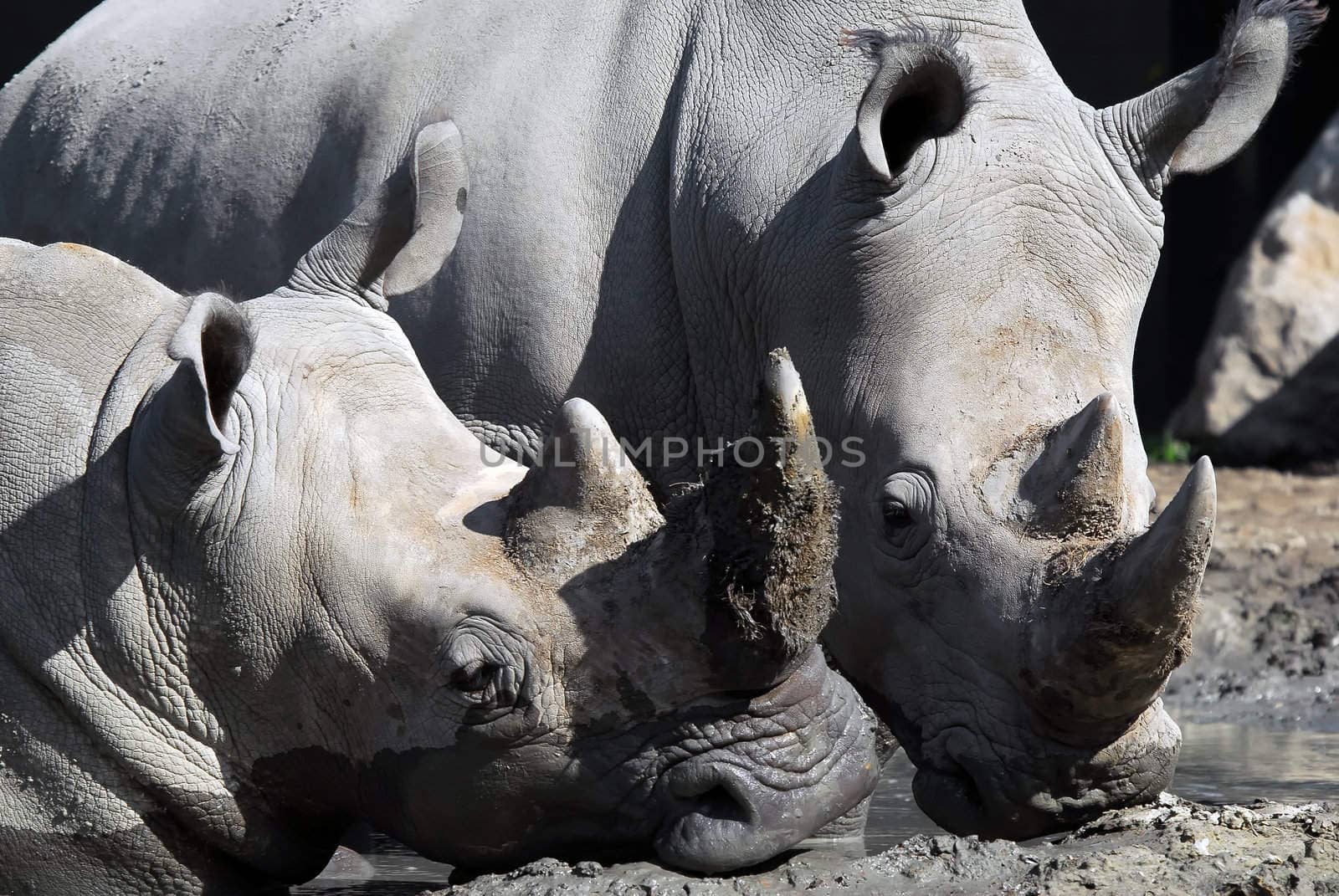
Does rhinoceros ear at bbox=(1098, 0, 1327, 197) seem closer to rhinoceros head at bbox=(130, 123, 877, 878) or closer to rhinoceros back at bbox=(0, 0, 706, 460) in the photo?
rhinoceros back at bbox=(0, 0, 706, 460)

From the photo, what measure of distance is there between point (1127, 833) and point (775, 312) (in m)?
1.69

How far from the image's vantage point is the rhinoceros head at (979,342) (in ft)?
13.6

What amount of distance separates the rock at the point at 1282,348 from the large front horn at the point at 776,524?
7696mm

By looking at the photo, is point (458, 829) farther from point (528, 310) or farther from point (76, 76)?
point (76, 76)

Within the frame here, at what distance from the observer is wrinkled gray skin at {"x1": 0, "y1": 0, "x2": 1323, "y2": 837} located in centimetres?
429

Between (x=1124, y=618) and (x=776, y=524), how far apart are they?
934 mm

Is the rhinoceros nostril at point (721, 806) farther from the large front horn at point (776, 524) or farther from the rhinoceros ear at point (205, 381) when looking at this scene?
the rhinoceros ear at point (205, 381)

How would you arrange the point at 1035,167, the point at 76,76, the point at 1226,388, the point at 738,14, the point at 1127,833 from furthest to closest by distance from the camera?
the point at 1226,388 → the point at 76,76 → the point at 738,14 → the point at 1035,167 → the point at 1127,833

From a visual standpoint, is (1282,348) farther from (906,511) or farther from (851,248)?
(906,511)

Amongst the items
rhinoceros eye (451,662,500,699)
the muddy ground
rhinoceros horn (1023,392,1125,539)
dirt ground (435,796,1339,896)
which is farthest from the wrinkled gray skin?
rhinoceros eye (451,662,500,699)

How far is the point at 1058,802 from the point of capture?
13.7 feet

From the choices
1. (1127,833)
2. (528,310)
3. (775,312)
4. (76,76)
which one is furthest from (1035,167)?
(76,76)

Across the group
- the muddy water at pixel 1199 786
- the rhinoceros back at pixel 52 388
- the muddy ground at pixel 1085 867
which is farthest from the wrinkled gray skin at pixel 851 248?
the rhinoceros back at pixel 52 388

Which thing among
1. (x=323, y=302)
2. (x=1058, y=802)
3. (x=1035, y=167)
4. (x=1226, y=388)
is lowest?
(x=1226, y=388)
